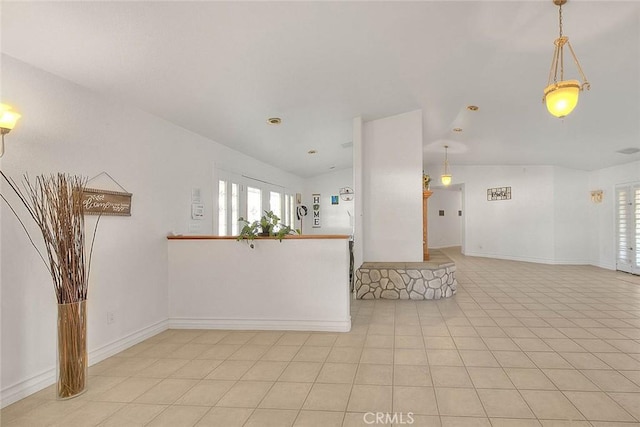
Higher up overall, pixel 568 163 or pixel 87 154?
pixel 568 163

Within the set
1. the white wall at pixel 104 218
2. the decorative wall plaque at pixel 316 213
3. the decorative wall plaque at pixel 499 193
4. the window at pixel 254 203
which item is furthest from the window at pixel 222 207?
the decorative wall plaque at pixel 499 193

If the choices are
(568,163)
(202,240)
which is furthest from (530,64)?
(568,163)

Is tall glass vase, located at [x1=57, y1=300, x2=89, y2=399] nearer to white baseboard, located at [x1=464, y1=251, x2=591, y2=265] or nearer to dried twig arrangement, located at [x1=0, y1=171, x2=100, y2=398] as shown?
dried twig arrangement, located at [x1=0, y1=171, x2=100, y2=398]

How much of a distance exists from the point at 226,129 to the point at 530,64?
3.73m

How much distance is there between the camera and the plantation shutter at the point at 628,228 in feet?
22.1

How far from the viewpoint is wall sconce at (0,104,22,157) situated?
7.04 feet

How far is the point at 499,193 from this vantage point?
31.0 ft

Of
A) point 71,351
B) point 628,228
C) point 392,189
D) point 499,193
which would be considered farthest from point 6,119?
point 499,193

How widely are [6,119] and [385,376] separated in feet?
10.5

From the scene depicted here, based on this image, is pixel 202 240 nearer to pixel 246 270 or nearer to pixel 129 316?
pixel 246 270

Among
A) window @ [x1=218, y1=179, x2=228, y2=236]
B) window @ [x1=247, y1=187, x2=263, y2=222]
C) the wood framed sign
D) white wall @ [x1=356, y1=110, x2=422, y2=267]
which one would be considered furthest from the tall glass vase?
white wall @ [x1=356, y1=110, x2=422, y2=267]

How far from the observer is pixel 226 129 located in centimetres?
461

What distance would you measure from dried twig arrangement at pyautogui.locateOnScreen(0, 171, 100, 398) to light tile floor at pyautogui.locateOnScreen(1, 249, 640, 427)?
239mm

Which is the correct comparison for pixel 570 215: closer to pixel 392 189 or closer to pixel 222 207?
pixel 392 189
